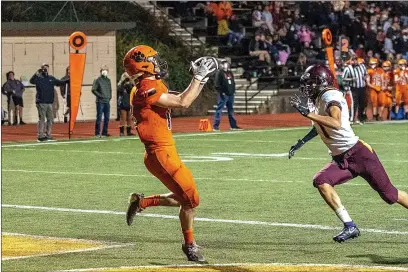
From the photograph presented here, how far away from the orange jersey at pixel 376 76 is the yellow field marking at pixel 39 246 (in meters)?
22.1

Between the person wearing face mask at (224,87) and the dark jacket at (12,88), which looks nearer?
the person wearing face mask at (224,87)

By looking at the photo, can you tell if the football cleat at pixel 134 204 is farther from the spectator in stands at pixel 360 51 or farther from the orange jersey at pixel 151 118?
the spectator in stands at pixel 360 51

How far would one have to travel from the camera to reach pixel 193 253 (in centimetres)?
985

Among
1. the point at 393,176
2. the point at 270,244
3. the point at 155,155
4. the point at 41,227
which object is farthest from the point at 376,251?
the point at 393,176

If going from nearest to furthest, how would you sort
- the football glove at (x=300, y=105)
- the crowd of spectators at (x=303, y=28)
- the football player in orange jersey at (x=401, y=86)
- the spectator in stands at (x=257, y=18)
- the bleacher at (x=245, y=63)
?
the football glove at (x=300, y=105) < the football player in orange jersey at (x=401, y=86) < the bleacher at (x=245, y=63) < the crowd of spectators at (x=303, y=28) < the spectator in stands at (x=257, y=18)

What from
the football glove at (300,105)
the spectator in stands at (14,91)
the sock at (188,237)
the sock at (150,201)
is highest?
the football glove at (300,105)

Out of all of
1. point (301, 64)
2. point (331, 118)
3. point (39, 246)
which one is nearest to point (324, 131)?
point (331, 118)

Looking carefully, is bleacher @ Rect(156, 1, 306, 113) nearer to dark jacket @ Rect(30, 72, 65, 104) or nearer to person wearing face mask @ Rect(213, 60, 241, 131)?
person wearing face mask @ Rect(213, 60, 241, 131)

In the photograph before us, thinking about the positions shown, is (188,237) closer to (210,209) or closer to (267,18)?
(210,209)

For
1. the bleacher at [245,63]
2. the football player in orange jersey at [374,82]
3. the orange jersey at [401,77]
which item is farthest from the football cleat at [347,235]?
the bleacher at [245,63]

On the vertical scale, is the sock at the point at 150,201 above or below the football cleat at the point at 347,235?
above

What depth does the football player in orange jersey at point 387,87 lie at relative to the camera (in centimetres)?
3299

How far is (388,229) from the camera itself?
39.1 ft

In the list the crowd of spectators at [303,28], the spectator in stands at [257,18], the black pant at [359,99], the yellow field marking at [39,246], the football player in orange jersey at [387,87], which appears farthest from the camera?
the spectator in stands at [257,18]
